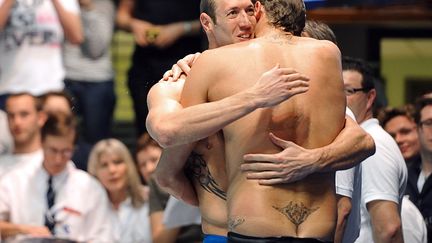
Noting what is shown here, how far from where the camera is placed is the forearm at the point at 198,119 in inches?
221

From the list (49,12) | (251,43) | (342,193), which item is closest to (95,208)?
(49,12)

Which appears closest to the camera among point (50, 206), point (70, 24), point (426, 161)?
point (426, 161)

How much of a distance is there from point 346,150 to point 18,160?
5.05 m

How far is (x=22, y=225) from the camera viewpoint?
32.8 feet

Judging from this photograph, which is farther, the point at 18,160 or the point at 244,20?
the point at 18,160

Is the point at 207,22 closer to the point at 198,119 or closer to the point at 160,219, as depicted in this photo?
the point at 198,119

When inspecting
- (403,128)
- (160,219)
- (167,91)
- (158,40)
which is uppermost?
(167,91)

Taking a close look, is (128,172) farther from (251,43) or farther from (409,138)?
(251,43)

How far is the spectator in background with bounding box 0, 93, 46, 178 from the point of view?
1055 centimetres

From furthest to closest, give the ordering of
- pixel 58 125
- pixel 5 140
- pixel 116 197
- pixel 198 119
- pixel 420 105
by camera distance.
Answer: pixel 5 140, pixel 116 197, pixel 58 125, pixel 420 105, pixel 198 119

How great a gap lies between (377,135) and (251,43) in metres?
2.10

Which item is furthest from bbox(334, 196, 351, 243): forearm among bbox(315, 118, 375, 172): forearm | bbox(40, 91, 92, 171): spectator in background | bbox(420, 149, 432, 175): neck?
bbox(40, 91, 92, 171): spectator in background

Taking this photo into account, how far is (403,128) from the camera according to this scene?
9.85 m

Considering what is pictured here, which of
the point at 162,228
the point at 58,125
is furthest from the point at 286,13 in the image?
the point at 58,125
